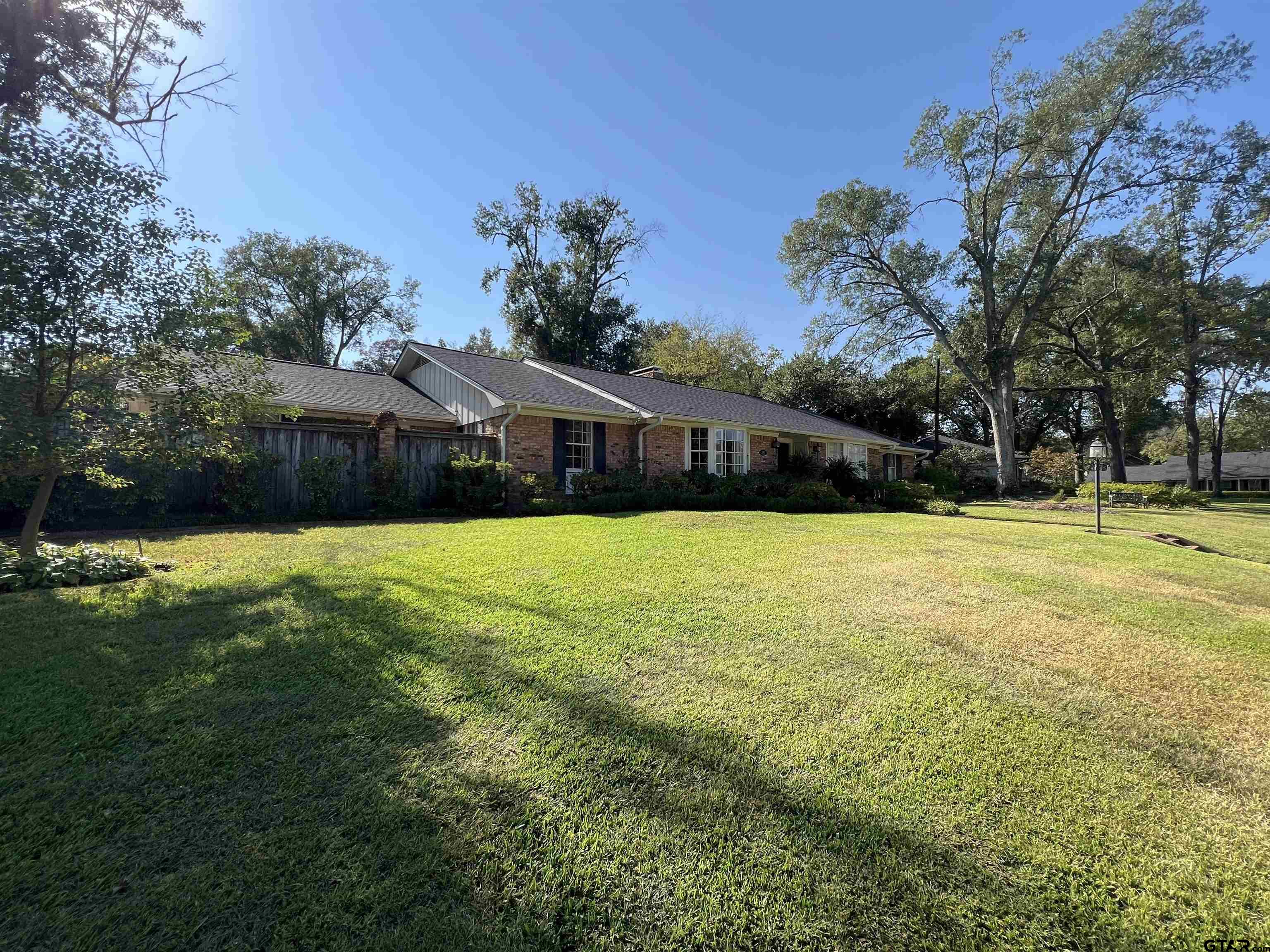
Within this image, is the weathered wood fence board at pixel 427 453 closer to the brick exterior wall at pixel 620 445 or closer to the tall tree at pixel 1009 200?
the brick exterior wall at pixel 620 445

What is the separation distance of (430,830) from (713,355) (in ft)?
102

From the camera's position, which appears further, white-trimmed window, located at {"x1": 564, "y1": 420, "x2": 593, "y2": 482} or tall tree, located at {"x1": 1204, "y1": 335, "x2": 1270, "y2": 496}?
tall tree, located at {"x1": 1204, "y1": 335, "x2": 1270, "y2": 496}

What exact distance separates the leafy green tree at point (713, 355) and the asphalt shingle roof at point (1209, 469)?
32158 millimetres

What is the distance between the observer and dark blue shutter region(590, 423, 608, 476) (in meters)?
13.5

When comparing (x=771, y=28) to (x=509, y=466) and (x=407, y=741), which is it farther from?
(x=407, y=741)

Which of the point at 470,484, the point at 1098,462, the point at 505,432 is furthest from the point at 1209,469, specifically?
the point at 470,484

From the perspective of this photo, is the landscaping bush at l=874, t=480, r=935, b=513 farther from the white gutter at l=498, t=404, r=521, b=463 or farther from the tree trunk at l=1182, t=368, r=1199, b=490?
the tree trunk at l=1182, t=368, r=1199, b=490

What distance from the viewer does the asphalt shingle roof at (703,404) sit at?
49.5 feet

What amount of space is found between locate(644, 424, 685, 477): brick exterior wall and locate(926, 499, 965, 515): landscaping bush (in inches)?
292

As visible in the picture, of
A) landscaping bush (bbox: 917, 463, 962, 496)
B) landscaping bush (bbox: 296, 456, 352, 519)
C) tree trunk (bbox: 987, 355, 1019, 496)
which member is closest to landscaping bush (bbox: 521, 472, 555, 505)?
landscaping bush (bbox: 296, 456, 352, 519)

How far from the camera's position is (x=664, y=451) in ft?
47.3

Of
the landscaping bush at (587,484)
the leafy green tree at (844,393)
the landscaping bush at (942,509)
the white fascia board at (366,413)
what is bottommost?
the landscaping bush at (942,509)

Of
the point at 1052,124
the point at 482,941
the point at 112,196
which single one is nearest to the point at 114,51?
the point at 112,196

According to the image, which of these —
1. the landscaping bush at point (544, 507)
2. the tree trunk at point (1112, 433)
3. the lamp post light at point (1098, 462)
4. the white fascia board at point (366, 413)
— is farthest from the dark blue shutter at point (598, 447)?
the tree trunk at point (1112, 433)
